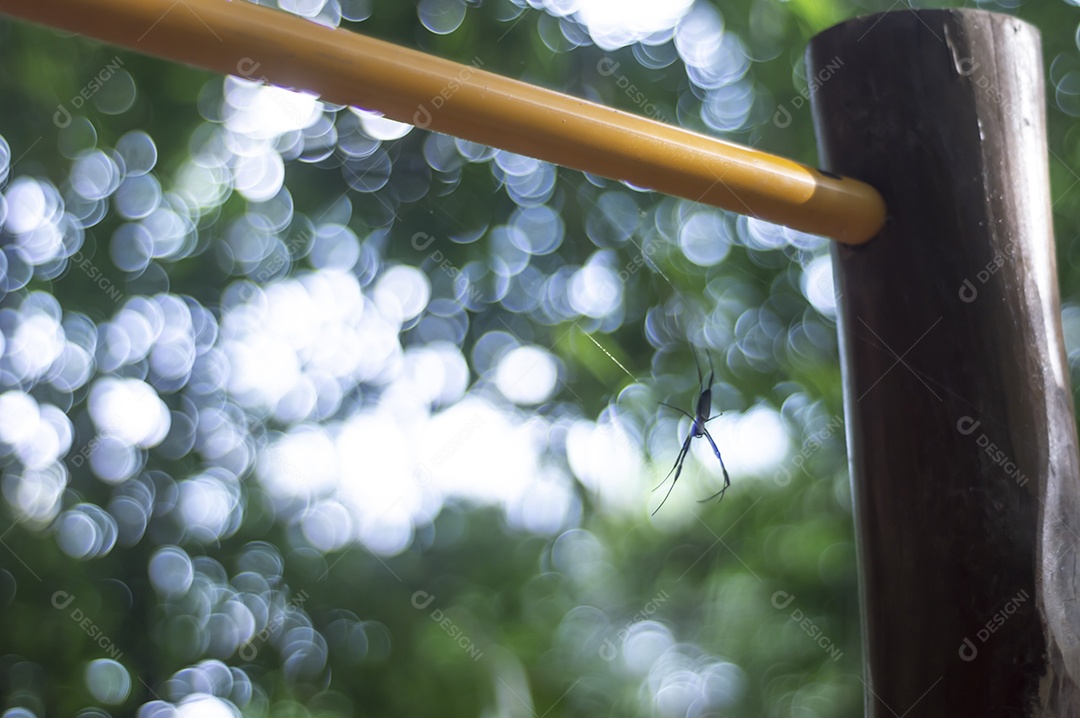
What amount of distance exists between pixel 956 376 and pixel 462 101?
1.61ft

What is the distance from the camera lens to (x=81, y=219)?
306 centimetres

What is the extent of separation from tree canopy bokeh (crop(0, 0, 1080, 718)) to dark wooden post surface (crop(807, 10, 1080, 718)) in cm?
148

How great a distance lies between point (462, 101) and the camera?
2.31 ft

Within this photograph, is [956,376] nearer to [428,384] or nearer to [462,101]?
[462,101]

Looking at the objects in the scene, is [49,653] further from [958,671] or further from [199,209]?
[958,671]

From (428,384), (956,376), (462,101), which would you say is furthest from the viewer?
(428,384)

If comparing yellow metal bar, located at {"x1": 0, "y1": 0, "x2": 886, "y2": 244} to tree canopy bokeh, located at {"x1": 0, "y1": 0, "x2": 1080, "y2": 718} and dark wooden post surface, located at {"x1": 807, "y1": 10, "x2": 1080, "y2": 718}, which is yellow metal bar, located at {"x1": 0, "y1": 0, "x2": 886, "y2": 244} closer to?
dark wooden post surface, located at {"x1": 807, "y1": 10, "x2": 1080, "y2": 718}

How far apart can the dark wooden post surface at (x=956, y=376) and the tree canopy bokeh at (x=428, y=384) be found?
1481mm

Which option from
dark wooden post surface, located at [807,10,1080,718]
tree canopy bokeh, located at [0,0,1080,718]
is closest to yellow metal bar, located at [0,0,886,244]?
dark wooden post surface, located at [807,10,1080,718]

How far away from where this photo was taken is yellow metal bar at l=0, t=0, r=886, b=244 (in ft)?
2.06

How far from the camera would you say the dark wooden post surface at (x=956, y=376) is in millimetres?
790

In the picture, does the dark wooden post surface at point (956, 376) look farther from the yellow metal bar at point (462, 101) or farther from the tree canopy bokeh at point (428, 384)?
the tree canopy bokeh at point (428, 384)

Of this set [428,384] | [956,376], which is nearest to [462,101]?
[956,376]

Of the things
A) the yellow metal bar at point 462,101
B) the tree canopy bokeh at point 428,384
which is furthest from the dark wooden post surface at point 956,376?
the tree canopy bokeh at point 428,384
